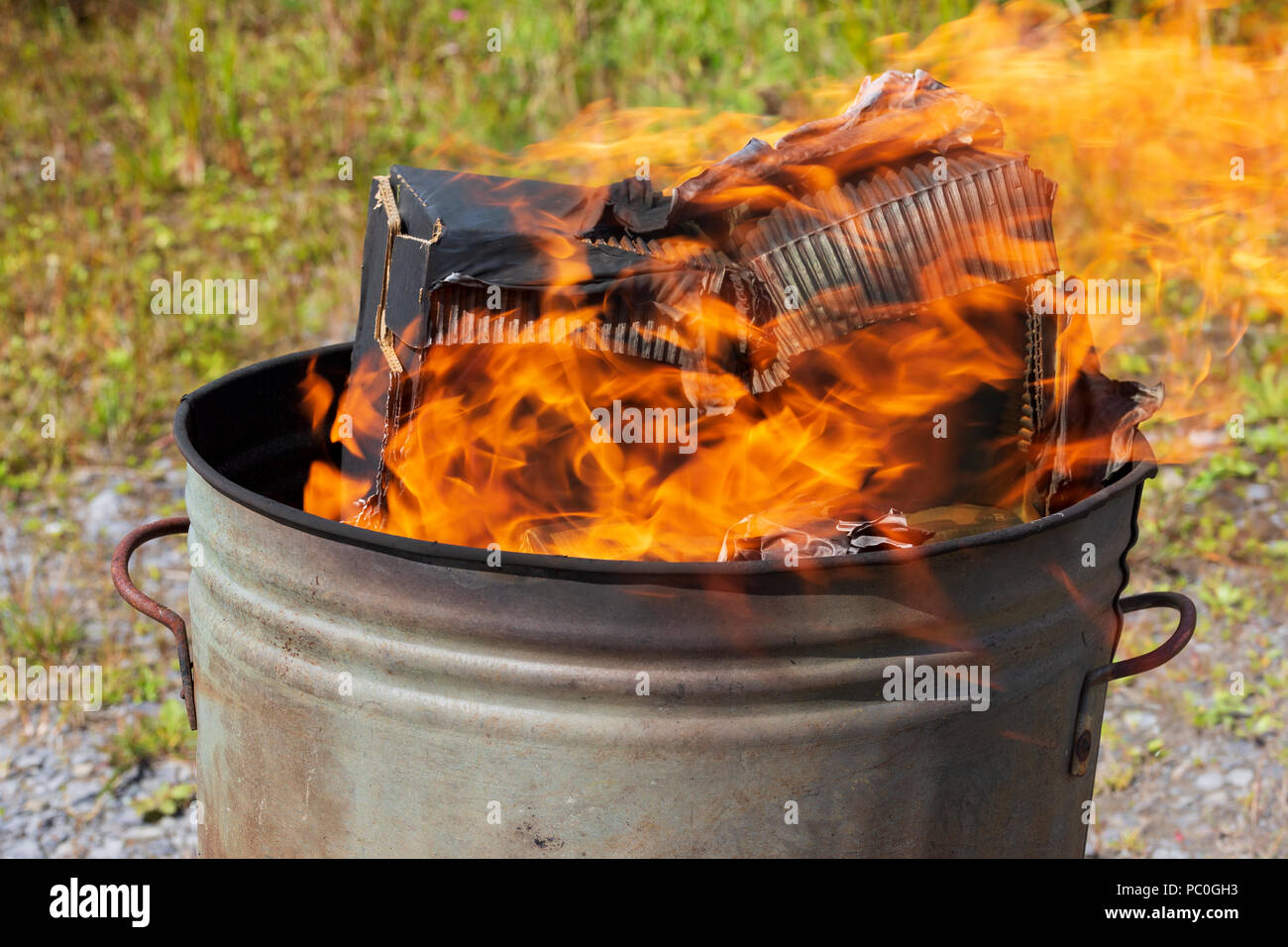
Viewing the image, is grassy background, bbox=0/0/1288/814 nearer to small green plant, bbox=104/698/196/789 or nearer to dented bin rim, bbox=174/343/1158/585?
small green plant, bbox=104/698/196/789

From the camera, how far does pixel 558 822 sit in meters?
1.71

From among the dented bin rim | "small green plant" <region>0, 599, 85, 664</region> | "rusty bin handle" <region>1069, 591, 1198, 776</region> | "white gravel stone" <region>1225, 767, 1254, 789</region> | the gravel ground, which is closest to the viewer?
the dented bin rim

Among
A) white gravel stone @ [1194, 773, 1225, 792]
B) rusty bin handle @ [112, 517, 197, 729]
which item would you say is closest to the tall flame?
rusty bin handle @ [112, 517, 197, 729]

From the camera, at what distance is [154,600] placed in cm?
210

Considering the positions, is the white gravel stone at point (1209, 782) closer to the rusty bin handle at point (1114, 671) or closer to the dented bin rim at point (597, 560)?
the rusty bin handle at point (1114, 671)

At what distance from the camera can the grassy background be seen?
430 centimetres

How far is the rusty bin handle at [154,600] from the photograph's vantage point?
6.80 ft

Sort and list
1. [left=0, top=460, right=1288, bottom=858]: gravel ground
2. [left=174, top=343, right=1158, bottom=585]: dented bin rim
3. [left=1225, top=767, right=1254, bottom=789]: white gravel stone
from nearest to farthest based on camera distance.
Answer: [left=174, top=343, right=1158, bottom=585]: dented bin rim
[left=0, top=460, right=1288, bottom=858]: gravel ground
[left=1225, top=767, right=1254, bottom=789]: white gravel stone

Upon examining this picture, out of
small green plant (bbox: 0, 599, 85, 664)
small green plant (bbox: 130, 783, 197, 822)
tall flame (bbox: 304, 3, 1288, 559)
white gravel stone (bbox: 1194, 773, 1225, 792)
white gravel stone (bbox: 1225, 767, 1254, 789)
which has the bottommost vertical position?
small green plant (bbox: 130, 783, 197, 822)

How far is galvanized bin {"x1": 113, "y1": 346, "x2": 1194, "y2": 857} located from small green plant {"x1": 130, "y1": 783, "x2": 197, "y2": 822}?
4.70ft

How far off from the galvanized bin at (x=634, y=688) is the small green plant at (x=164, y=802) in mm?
1432

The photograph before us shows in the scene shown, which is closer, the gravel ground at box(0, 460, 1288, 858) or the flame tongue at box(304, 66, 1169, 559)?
the flame tongue at box(304, 66, 1169, 559)

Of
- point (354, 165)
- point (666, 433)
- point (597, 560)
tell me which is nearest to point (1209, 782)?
point (666, 433)
